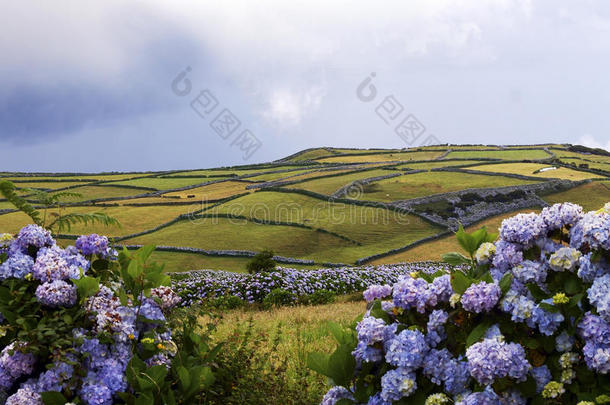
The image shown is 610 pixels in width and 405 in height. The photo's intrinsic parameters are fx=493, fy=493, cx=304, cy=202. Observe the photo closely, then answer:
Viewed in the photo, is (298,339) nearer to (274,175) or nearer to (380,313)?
(380,313)

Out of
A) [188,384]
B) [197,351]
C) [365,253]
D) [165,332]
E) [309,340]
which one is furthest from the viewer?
[365,253]

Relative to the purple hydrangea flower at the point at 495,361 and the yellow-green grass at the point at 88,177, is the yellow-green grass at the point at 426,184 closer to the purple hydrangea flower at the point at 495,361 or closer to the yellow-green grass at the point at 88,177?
the yellow-green grass at the point at 88,177

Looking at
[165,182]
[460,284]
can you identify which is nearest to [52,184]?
[165,182]

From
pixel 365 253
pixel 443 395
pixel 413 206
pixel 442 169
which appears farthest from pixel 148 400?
pixel 442 169

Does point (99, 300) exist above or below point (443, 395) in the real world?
above

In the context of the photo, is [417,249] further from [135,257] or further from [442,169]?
[135,257]

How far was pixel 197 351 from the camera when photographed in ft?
19.5

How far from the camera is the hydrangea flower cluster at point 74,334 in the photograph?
15.7ft

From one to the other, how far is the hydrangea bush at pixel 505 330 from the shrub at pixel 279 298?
14.1m

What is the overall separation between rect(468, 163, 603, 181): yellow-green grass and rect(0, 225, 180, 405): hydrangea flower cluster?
69453 millimetres

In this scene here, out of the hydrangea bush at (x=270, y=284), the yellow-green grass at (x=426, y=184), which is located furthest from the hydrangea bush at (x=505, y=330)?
the yellow-green grass at (x=426, y=184)

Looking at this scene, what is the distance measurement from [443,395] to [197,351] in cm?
310

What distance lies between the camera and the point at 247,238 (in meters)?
45.2

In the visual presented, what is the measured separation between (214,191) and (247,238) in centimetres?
2385
